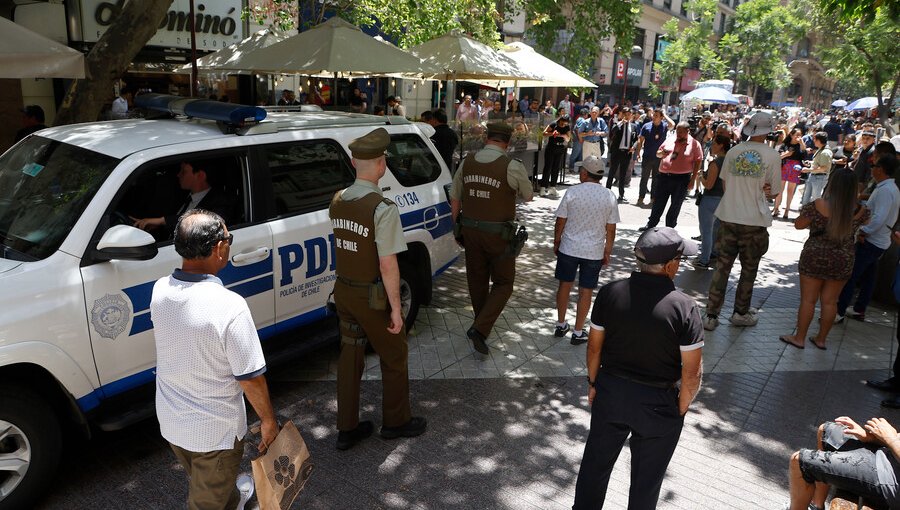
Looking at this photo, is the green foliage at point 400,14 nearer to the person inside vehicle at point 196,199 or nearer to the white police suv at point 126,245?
the white police suv at point 126,245

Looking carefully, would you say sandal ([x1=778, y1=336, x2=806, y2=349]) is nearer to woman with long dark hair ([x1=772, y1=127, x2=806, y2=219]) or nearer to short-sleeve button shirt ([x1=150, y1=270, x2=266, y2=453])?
short-sleeve button shirt ([x1=150, y1=270, x2=266, y2=453])

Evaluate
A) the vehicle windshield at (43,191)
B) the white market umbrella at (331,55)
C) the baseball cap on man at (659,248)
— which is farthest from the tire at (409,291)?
the white market umbrella at (331,55)

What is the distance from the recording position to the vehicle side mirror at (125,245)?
3.10m

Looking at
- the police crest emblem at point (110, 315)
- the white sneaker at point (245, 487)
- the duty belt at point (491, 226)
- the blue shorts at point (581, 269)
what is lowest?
the white sneaker at point (245, 487)

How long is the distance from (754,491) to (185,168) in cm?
425

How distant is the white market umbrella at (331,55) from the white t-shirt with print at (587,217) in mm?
3574

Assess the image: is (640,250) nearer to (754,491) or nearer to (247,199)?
(754,491)

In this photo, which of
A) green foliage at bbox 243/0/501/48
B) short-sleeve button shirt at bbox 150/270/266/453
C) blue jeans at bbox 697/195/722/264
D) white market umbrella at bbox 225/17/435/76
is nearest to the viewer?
short-sleeve button shirt at bbox 150/270/266/453

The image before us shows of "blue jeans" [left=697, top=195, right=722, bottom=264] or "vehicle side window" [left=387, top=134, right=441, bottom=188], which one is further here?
"blue jeans" [left=697, top=195, right=722, bottom=264]

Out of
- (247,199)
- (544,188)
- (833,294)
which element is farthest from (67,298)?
(544,188)

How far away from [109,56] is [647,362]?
5722 millimetres

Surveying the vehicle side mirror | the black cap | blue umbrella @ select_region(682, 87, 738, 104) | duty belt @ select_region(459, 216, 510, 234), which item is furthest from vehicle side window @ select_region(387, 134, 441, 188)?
blue umbrella @ select_region(682, 87, 738, 104)

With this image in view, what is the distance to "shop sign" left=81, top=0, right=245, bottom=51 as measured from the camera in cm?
1218

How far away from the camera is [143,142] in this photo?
382 cm
